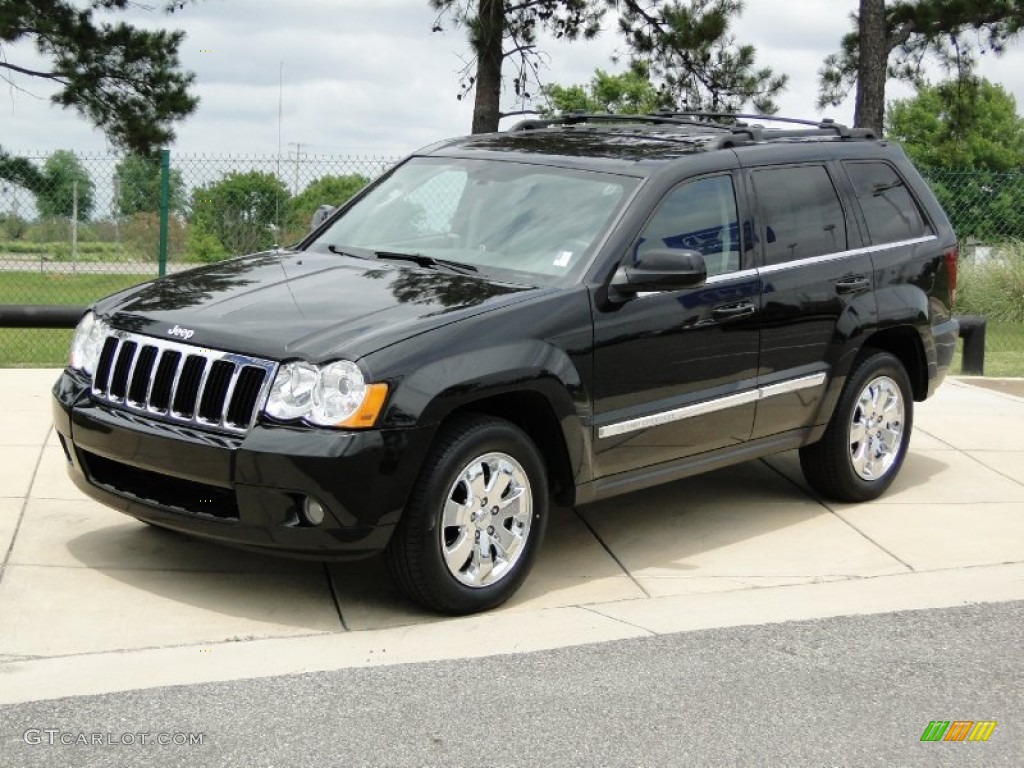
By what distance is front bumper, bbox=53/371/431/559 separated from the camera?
5.82 meters

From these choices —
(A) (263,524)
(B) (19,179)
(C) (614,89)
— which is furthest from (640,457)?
(C) (614,89)

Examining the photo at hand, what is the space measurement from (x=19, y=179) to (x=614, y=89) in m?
54.6

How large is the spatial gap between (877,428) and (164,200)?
7024 millimetres

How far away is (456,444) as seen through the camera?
6.08 m

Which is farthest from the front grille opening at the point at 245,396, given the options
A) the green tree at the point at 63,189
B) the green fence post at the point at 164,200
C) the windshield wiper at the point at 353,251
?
the green tree at the point at 63,189

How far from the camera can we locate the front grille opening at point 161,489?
239 inches

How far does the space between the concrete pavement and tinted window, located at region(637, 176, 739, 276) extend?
4.63 feet

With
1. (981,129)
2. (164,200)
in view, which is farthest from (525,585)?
(981,129)

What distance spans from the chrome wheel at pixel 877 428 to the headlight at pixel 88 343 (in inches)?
150

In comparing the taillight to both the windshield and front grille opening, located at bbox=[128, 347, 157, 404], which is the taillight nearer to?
the windshield

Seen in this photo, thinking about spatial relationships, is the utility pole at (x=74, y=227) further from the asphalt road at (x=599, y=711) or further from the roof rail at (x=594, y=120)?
the asphalt road at (x=599, y=711)

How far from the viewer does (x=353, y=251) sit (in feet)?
24.5

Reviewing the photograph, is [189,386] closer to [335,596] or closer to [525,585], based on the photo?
[335,596]

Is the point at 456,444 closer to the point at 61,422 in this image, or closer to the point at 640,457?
the point at 640,457
